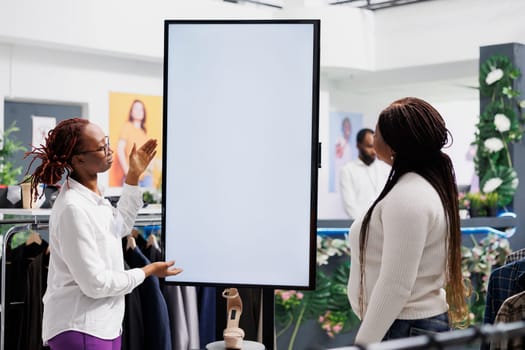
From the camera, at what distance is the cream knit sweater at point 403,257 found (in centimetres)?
220

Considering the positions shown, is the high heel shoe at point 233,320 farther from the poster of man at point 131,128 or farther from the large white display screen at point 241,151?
the poster of man at point 131,128

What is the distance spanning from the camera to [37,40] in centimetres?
808

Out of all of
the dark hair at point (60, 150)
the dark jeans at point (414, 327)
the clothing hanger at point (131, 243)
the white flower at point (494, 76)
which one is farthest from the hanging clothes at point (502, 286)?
the white flower at point (494, 76)

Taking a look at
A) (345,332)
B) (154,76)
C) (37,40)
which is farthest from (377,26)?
(345,332)

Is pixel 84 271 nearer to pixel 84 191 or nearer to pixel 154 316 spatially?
pixel 84 191

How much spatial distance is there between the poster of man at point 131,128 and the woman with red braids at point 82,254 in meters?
6.67


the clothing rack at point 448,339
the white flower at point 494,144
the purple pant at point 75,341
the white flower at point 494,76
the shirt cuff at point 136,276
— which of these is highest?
the white flower at point 494,76

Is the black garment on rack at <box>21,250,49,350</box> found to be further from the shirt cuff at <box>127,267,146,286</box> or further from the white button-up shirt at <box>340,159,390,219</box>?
the white button-up shirt at <box>340,159,390,219</box>

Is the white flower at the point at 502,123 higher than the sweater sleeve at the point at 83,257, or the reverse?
the white flower at the point at 502,123

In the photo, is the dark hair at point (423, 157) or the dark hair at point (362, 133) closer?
the dark hair at point (423, 157)

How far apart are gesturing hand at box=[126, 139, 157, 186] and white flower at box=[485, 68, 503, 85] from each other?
487cm

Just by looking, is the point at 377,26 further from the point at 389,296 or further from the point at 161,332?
the point at 389,296

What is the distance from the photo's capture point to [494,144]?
6.96 m

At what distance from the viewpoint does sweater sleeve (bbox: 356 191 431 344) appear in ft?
7.20
